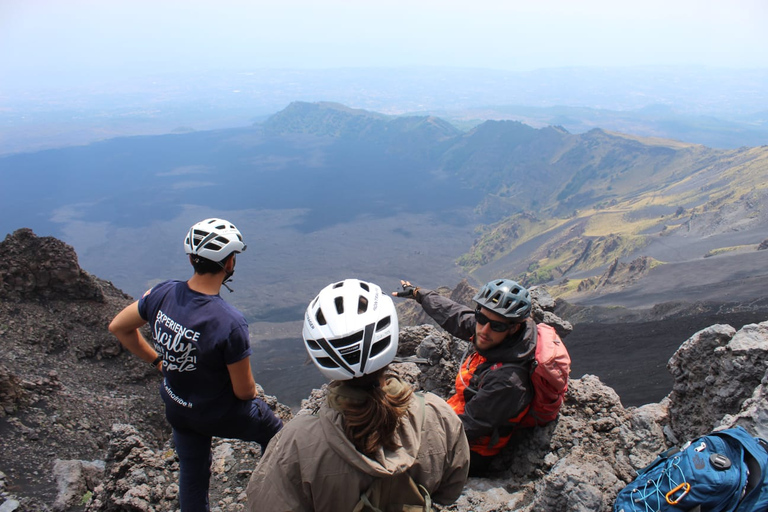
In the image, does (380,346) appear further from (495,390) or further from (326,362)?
(495,390)

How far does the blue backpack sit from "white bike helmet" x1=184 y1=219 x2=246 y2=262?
3.85 metres

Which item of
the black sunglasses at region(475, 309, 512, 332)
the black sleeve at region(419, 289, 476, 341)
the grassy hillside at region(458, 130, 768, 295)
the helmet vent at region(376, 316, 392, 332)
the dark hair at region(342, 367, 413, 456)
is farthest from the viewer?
the grassy hillside at region(458, 130, 768, 295)

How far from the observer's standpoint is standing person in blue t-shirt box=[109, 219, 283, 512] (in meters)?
3.85

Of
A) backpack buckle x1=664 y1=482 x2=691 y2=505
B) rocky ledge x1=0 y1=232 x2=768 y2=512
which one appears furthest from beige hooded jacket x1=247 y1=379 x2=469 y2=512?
backpack buckle x1=664 y1=482 x2=691 y2=505

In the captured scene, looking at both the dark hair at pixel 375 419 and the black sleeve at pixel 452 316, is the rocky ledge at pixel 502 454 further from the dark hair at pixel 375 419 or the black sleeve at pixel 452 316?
the black sleeve at pixel 452 316

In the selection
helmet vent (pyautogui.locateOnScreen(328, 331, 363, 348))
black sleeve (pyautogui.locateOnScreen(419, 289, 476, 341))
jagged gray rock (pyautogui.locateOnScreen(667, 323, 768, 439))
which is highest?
helmet vent (pyautogui.locateOnScreen(328, 331, 363, 348))

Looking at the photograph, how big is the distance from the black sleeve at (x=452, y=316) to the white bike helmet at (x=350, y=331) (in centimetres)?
278

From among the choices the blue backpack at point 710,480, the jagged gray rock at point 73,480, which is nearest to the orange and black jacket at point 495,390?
the blue backpack at point 710,480

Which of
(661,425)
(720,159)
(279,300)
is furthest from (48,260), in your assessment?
(720,159)

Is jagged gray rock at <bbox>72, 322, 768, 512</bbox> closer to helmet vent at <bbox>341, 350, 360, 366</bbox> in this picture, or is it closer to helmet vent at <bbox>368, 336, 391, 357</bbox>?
helmet vent at <bbox>368, 336, 391, 357</bbox>

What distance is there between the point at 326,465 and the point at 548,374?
9.36ft

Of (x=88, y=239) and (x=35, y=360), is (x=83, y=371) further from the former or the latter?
(x=88, y=239)

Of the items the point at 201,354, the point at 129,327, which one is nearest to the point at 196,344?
the point at 201,354

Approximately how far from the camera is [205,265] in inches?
163
